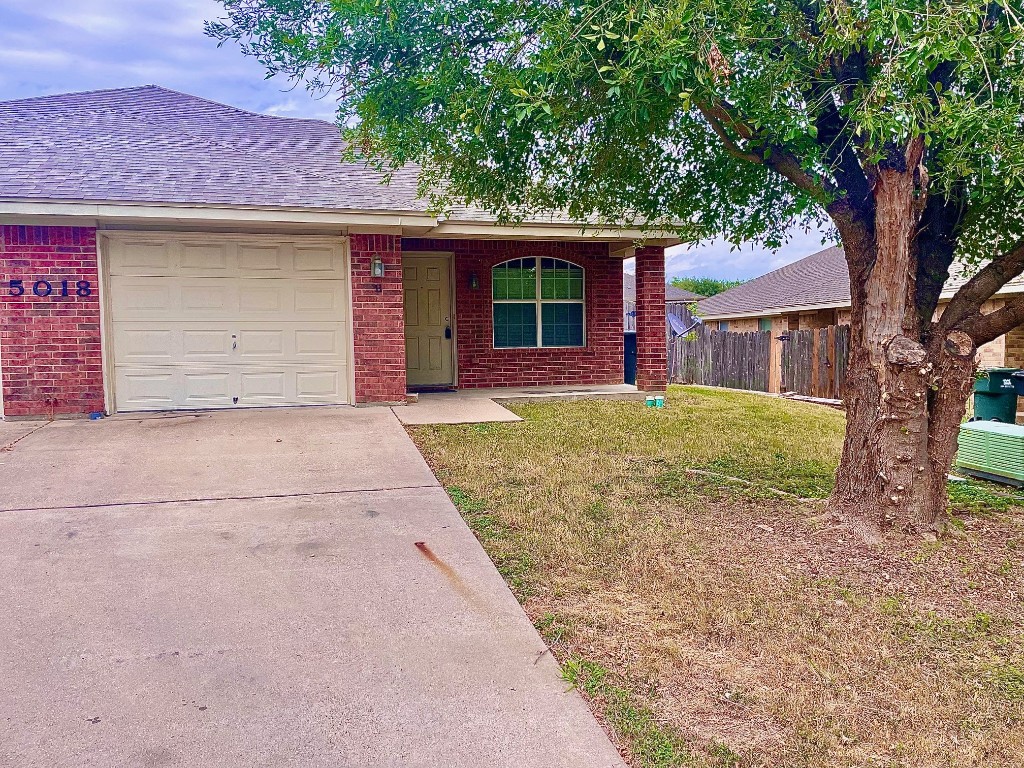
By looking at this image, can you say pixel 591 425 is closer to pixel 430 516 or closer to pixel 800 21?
pixel 430 516

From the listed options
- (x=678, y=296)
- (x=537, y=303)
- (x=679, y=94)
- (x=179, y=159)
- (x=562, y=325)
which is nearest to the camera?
(x=679, y=94)

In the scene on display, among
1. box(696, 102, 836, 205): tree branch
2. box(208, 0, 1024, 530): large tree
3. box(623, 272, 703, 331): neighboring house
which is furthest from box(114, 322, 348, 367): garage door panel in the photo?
box(623, 272, 703, 331): neighboring house

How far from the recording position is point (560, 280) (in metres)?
12.8

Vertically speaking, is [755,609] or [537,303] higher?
[537,303]

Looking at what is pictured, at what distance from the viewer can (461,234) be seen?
35.7 feet

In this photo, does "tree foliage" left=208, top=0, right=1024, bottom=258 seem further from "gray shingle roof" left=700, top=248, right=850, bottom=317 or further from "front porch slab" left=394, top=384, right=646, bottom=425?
"gray shingle roof" left=700, top=248, right=850, bottom=317

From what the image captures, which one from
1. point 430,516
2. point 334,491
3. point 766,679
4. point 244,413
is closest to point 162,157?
point 244,413

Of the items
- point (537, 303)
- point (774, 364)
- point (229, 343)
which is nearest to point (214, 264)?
point (229, 343)

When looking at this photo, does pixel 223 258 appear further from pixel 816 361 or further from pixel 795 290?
pixel 795 290

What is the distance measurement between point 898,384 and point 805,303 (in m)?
16.6

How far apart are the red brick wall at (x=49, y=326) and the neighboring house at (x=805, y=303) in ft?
44.9

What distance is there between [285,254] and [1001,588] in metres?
8.86

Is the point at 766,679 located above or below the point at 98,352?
below

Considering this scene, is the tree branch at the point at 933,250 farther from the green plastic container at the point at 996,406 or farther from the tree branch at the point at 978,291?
the green plastic container at the point at 996,406
